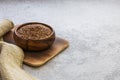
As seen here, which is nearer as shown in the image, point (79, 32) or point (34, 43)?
point (34, 43)

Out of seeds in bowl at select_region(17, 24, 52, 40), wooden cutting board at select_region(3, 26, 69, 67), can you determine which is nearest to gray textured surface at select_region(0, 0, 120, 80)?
wooden cutting board at select_region(3, 26, 69, 67)

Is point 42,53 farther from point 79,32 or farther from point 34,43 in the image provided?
point 79,32

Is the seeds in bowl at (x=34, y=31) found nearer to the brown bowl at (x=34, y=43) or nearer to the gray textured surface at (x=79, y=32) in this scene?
the brown bowl at (x=34, y=43)

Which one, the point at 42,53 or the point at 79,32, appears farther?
the point at 79,32

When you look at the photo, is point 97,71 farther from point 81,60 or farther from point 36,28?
point 36,28

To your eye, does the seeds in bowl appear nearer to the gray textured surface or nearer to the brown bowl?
the brown bowl

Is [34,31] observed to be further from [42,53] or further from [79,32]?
[79,32]

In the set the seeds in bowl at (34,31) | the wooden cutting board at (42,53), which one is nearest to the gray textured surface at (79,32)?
the wooden cutting board at (42,53)

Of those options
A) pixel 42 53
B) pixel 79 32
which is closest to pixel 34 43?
pixel 42 53
